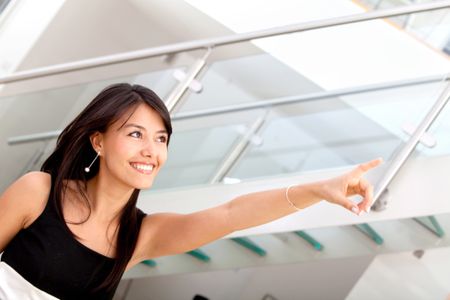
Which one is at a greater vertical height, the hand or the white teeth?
the hand

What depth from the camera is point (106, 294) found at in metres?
2.02

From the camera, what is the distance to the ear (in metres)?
2.06

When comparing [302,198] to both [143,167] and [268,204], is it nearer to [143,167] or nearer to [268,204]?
[268,204]

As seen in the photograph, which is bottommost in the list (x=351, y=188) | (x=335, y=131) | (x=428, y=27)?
A: (x=351, y=188)

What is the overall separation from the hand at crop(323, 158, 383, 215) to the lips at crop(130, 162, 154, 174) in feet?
1.53

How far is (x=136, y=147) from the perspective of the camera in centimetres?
195

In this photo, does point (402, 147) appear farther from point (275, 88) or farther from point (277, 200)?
point (277, 200)

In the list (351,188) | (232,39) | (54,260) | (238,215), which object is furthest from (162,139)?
(232,39)

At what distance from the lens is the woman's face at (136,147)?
193 centimetres

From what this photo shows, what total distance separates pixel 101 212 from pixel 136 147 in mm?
224

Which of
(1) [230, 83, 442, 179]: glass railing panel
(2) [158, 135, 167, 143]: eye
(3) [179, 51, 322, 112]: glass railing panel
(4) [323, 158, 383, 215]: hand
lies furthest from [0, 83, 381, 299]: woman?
(3) [179, 51, 322, 112]: glass railing panel

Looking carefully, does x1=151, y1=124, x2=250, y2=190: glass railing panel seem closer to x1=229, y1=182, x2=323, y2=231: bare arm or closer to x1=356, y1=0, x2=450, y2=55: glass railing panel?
x1=356, y1=0, x2=450, y2=55: glass railing panel

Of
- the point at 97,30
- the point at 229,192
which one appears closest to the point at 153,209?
the point at 229,192

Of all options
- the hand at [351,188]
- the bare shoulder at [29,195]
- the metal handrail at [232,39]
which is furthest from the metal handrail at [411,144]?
the bare shoulder at [29,195]
